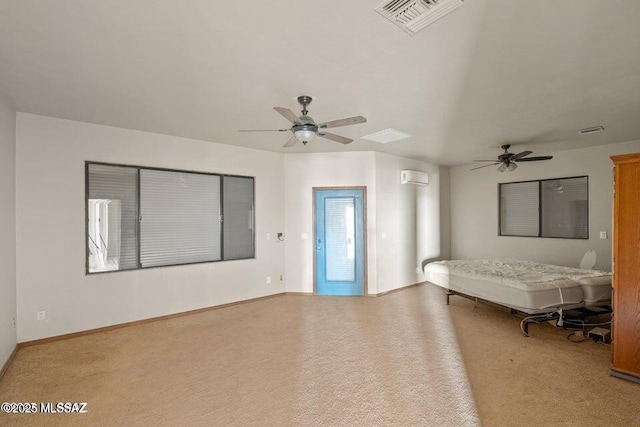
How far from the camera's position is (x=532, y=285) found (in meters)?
3.64

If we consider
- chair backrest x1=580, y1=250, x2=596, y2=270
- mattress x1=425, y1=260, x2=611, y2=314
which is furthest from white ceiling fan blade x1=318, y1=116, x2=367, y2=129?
chair backrest x1=580, y1=250, x2=596, y2=270

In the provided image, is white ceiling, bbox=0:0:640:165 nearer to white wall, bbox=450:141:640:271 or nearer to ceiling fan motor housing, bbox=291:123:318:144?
ceiling fan motor housing, bbox=291:123:318:144

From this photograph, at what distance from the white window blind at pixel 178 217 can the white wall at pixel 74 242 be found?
0.55 ft

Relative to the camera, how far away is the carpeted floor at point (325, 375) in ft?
7.30

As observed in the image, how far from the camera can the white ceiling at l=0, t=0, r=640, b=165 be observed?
191cm

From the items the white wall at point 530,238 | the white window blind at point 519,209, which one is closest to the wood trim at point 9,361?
the white wall at point 530,238

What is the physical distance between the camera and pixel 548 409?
2271 mm

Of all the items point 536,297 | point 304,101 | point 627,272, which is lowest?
point 536,297

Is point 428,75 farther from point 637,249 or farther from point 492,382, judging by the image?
point 492,382

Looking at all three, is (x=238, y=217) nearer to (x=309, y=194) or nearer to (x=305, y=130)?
(x=309, y=194)

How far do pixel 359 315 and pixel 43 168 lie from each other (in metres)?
4.60

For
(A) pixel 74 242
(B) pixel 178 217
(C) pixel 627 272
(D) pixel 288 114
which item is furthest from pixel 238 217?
(C) pixel 627 272

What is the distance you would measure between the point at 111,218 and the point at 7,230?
41.0 inches

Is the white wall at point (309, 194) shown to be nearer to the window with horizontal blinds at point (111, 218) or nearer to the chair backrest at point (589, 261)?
the window with horizontal blinds at point (111, 218)
